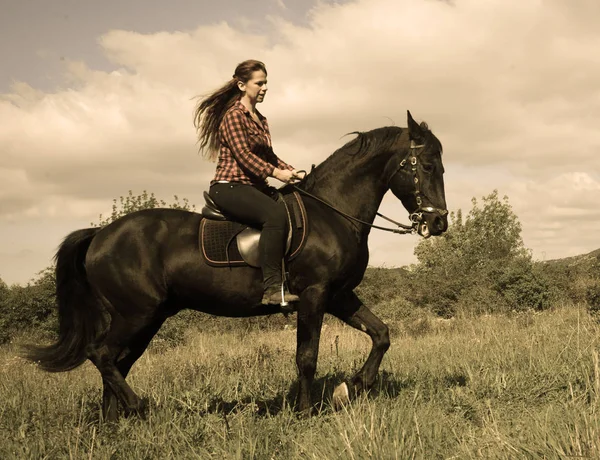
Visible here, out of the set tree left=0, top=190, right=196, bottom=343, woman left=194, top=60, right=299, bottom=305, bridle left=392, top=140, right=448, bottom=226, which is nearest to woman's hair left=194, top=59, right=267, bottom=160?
woman left=194, top=60, right=299, bottom=305

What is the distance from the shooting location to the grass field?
3.87 meters

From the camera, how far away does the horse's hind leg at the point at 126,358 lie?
5.84 metres

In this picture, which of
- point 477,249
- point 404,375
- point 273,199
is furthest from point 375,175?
point 477,249

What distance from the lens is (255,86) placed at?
5.99 m

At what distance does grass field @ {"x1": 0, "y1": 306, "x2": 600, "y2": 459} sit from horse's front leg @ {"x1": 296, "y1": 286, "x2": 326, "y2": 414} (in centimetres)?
24

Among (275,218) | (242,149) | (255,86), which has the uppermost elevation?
(255,86)

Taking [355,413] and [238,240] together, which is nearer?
[355,413]

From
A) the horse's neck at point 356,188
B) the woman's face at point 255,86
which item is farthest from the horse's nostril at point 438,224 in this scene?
the woman's face at point 255,86

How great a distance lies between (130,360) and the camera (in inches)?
247

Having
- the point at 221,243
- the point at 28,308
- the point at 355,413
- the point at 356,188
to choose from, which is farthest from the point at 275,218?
the point at 28,308

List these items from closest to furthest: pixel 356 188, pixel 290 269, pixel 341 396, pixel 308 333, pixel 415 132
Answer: pixel 341 396 < pixel 308 333 < pixel 290 269 < pixel 415 132 < pixel 356 188

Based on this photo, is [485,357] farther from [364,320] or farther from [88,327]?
[88,327]

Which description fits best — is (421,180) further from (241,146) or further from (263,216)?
(241,146)

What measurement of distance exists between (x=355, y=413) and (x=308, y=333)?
1265 millimetres
